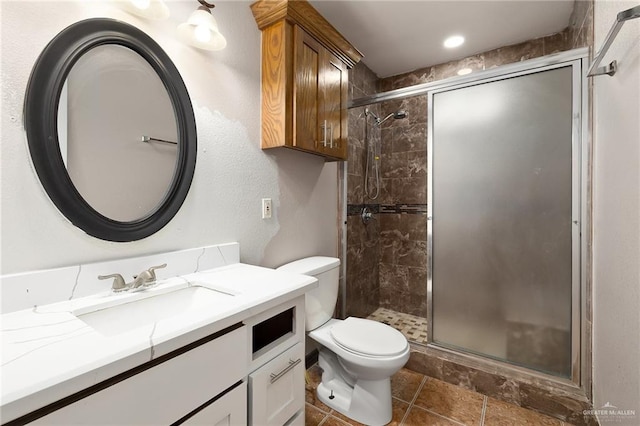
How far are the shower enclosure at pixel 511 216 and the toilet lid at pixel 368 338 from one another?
23.0 inches

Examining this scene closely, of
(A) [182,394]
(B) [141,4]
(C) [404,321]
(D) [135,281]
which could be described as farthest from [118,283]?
(C) [404,321]

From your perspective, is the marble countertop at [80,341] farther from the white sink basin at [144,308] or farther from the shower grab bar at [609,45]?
the shower grab bar at [609,45]

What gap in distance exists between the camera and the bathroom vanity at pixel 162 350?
53 cm

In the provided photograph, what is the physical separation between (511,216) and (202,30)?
1909mm

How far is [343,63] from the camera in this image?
1.91 metres

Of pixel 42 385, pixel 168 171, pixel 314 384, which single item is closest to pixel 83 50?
pixel 168 171

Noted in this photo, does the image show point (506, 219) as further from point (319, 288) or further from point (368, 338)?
point (319, 288)

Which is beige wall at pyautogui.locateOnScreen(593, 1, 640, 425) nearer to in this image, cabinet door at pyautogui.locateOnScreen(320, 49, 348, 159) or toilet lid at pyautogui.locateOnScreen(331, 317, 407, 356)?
toilet lid at pyautogui.locateOnScreen(331, 317, 407, 356)

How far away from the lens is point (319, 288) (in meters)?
1.66

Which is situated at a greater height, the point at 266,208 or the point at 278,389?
the point at 266,208

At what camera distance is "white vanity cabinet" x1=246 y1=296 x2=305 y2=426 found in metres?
0.91

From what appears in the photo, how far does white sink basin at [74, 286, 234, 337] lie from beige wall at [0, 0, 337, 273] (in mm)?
203

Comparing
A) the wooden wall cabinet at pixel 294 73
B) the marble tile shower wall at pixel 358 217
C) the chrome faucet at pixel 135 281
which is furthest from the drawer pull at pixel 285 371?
the marble tile shower wall at pixel 358 217

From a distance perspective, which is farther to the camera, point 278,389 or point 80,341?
point 278,389
